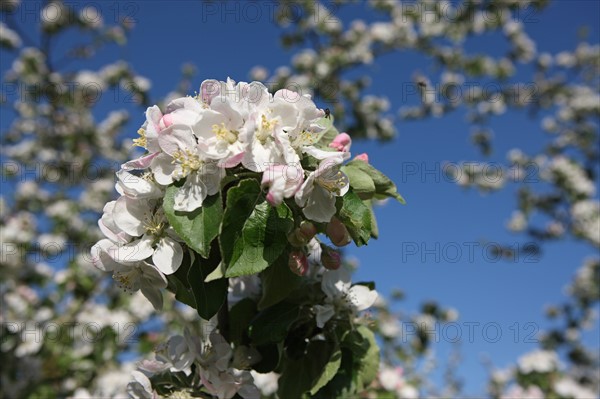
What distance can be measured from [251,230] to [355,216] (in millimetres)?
202

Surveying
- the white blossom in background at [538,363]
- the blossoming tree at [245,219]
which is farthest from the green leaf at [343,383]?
the white blossom in background at [538,363]

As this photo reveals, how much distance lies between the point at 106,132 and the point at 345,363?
302 inches

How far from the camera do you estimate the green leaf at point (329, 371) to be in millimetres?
1153

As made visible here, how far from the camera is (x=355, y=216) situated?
1.04 metres

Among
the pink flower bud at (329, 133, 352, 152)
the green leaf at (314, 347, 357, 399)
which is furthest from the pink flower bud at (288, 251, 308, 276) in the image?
the green leaf at (314, 347, 357, 399)

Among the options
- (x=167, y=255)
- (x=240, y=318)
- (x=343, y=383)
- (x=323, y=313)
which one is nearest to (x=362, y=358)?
(x=343, y=383)

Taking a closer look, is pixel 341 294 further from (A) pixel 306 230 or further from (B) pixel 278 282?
(A) pixel 306 230

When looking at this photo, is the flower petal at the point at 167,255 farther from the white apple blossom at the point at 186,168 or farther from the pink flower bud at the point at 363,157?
the pink flower bud at the point at 363,157

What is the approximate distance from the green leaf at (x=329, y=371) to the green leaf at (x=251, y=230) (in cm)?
33

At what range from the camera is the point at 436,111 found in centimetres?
709

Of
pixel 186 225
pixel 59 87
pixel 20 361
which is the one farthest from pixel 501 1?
pixel 186 225

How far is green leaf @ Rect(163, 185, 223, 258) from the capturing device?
0.92 metres

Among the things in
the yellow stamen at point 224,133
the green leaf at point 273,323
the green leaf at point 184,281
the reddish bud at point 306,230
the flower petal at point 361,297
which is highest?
the flower petal at point 361,297

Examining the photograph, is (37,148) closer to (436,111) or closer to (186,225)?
(436,111)
